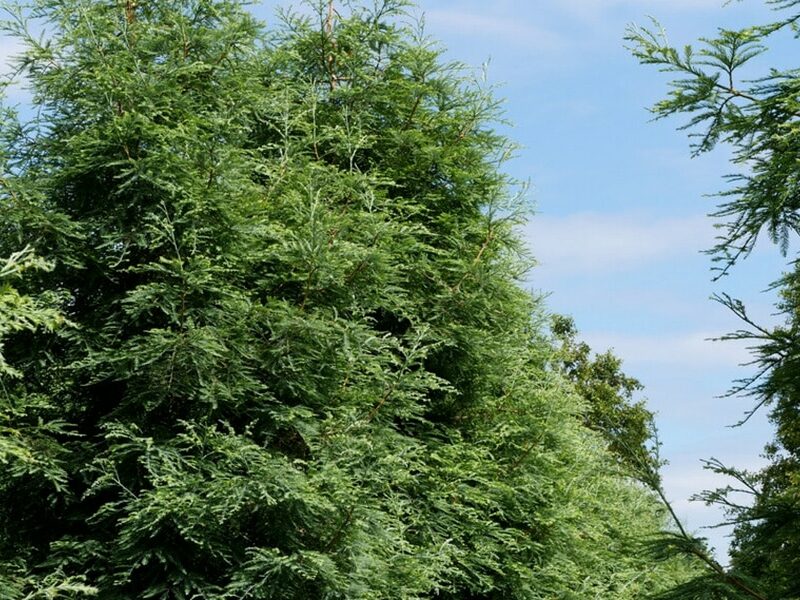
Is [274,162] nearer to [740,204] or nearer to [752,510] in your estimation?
[740,204]

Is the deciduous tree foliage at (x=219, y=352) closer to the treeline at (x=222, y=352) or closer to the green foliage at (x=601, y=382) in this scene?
the treeline at (x=222, y=352)

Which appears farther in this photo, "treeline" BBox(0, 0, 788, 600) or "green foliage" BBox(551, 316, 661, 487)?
"green foliage" BBox(551, 316, 661, 487)

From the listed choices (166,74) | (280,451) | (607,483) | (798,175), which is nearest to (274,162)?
(166,74)

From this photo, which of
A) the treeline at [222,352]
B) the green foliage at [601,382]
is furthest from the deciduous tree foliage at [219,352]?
the green foliage at [601,382]

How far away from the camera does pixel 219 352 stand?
9648mm

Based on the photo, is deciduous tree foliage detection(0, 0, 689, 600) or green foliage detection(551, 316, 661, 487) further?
green foliage detection(551, 316, 661, 487)

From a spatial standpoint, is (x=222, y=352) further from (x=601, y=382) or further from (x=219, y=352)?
(x=601, y=382)

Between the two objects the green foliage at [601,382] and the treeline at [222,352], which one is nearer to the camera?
the treeline at [222,352]

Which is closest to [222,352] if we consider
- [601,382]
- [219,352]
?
[219,352]

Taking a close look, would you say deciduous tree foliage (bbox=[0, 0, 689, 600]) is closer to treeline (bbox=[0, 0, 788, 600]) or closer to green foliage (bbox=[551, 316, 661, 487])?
treeline (bbox=[0, 0, 788, 600])

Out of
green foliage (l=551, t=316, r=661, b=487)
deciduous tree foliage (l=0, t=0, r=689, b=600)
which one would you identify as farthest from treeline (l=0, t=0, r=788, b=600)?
green foliage (l=551, t=316, r=661, b=487)

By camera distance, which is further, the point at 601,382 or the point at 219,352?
the point at 601,382

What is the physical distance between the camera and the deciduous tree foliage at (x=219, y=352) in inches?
366

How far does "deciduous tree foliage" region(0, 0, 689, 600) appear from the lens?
9.30 metres
